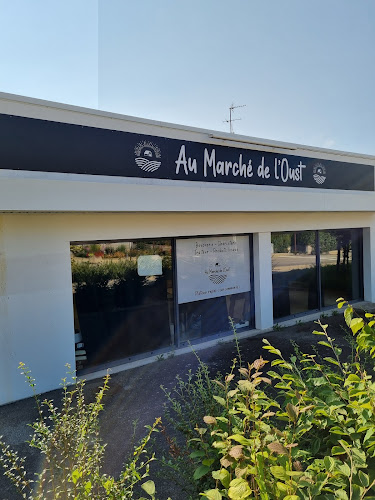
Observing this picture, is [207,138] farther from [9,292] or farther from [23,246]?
[9,292]

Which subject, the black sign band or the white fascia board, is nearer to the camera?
the white fascia board

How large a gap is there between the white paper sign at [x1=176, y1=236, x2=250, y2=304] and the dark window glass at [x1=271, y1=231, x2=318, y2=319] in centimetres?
90

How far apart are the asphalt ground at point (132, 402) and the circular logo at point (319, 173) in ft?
11.8

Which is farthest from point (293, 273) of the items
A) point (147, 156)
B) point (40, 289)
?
point (40, 289)

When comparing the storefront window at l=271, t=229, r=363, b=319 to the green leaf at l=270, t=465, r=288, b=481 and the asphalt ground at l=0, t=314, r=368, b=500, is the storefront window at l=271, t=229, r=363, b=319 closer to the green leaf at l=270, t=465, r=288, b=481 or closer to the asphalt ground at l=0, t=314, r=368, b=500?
the asphalt ground at l=0, t=314, r=368, b=500

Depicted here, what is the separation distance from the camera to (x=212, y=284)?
7242 millimetres

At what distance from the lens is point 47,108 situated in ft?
16.0

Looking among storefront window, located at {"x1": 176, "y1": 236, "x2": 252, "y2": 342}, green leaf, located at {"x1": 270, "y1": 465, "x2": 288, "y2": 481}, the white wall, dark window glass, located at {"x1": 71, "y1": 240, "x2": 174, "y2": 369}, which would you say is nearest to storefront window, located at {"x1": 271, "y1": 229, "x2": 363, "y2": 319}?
storefront window, located at {"x1": 176, "y1": 236, "x2": 252, "y2": 342}

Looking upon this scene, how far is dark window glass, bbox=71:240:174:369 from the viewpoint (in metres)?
5.75

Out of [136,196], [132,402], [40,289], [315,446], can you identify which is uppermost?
[136,196]

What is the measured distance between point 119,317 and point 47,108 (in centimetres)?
339

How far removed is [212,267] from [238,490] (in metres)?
5.86

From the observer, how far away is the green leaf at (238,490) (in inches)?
55.7

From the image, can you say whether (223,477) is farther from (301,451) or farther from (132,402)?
(132,402)
